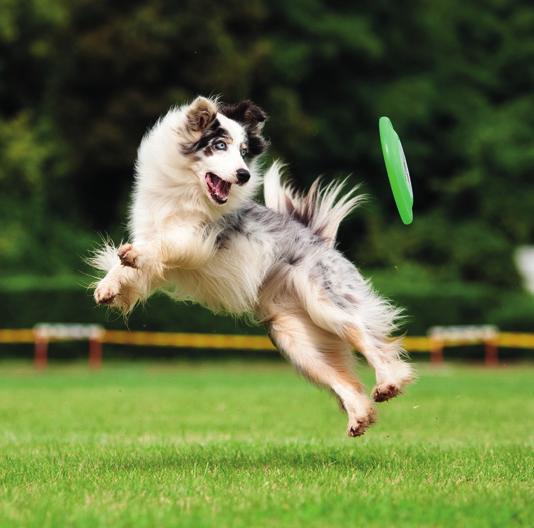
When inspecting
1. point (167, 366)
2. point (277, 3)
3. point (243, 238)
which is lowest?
point (167, 366)

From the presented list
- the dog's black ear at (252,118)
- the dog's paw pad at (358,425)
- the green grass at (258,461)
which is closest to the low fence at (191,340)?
the green grass at (258,461)

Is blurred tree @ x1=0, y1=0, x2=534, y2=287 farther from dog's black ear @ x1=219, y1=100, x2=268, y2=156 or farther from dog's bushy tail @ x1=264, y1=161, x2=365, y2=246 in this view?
dog's black ear @ x1=219, y1=100, x2=268, y2=156

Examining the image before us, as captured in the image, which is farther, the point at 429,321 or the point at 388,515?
the point at 429,321

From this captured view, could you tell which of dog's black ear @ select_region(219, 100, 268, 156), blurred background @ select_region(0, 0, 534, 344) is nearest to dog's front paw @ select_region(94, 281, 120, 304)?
dog's black ear @ select_region(219, 100, 268, 156)

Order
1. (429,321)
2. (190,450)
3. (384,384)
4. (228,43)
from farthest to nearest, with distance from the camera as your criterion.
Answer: (228,43) → (429,321) → (190,450) → (384,384)

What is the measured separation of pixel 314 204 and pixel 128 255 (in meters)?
1.72

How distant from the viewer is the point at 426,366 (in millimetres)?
26891

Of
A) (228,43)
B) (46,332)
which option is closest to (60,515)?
(46,332)

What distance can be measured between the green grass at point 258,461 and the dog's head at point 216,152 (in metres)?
1.93

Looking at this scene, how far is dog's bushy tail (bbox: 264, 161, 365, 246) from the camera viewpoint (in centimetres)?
850

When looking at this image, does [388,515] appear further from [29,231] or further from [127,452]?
[29,231]

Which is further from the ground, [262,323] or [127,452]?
[262,323]

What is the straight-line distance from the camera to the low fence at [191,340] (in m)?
25.4

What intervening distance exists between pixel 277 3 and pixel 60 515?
3381 cm
